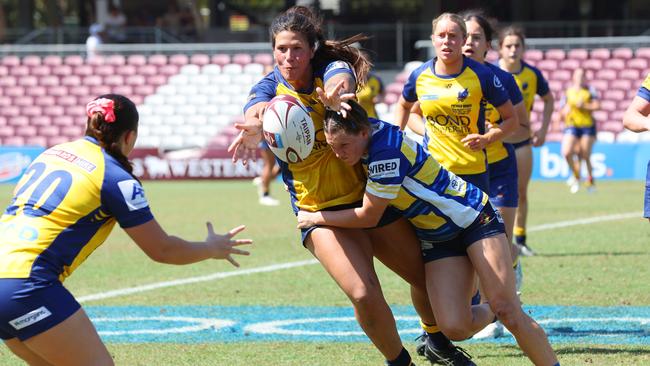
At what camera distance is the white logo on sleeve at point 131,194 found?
4.84 meters

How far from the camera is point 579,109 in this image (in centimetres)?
2059

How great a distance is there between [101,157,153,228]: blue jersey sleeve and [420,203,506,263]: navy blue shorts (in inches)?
73.3

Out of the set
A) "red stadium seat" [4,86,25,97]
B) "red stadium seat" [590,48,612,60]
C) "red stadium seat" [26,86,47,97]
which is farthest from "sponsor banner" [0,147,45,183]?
"red stadium seat" [590,48,612,60]

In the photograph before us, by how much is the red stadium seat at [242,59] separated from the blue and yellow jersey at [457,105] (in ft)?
70.4

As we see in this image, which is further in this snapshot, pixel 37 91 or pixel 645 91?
pixel 37 91

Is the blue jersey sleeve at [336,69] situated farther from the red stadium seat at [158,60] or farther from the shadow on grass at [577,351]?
the red stadium seat at [158,60]

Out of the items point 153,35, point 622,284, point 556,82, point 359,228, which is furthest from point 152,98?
point 359,228

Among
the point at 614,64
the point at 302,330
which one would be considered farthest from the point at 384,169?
the point at 614,64

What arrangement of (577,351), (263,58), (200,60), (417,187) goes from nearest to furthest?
(417,187)
(577,351)
(263,58)
(200,60)

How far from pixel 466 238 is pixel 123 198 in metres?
2.05

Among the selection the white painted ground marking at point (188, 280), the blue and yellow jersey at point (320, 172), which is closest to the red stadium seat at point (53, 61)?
the white painted ground marking at point (188, 280)

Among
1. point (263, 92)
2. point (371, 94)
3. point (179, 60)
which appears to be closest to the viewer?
point (263, 92)

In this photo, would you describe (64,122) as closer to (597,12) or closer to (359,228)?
(597,12)

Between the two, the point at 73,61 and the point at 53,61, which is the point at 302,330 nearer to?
the point at 73,61
